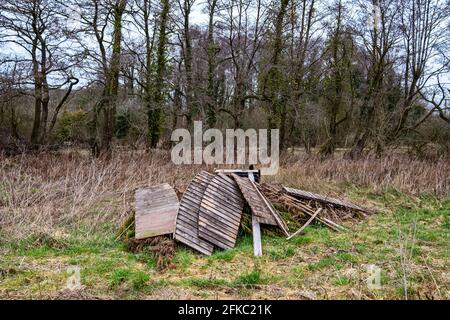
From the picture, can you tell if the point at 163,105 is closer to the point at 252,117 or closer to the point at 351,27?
the point at 252,117

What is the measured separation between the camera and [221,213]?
6.61 meters

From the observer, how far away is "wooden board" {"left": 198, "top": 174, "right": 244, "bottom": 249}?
6094 millimetres

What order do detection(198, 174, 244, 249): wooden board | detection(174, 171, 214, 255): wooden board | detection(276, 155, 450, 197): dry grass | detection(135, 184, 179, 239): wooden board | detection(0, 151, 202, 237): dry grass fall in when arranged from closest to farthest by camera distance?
detection(174, 171, 214, 255): wooden board → detection(135, 184, 179, 239): wooden board → detection(198, 174, 244, 249): wooden board → detection(0, 151, 202, 237): dry grass → detection(276, 155, 450, 197): dry grass

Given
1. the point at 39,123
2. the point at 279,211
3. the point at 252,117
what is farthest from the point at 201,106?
the point at 279,211

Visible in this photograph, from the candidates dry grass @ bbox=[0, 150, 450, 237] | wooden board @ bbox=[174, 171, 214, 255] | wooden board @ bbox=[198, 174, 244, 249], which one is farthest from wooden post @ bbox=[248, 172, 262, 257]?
dry grass @ bbox=[0, 150, 450, 237]

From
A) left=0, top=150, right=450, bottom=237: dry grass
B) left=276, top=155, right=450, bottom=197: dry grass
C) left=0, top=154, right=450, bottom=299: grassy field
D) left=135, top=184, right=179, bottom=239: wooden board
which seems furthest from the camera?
left=276, top=155, right=450, bottom=197: dry grass

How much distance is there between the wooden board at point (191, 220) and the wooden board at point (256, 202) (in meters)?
0.75

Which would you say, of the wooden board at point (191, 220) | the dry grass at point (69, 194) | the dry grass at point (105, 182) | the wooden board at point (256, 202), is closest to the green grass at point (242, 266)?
the wooden board at point (191, 220)

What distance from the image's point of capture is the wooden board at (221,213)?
6.09 metres

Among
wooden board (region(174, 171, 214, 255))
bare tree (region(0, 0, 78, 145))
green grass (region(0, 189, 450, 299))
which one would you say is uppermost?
bare tree (region(0, 0, 78, 145))

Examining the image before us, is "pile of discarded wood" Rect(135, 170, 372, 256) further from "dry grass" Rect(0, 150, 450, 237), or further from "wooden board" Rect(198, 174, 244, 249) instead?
"dry grass" Rect(0, 150, 450, 237)

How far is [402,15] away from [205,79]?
9700mm

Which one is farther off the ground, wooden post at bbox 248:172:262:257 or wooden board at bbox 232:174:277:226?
wooden board at bbox 232:174:277:226

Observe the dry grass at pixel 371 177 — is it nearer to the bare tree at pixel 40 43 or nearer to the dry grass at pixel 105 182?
the dry grass at pixel 105 182
